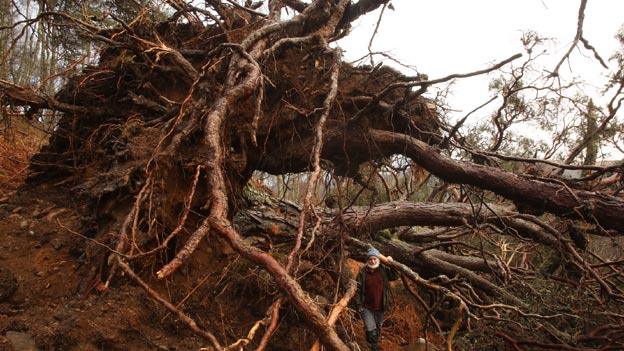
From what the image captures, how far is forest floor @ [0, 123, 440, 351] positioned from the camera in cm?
277

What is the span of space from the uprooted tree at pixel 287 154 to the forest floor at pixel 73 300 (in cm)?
18

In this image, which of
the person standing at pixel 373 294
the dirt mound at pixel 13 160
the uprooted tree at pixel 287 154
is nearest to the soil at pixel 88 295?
the uprooted tree at pixel 287 154

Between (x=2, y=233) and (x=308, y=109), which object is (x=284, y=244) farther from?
(x=2, y=233)

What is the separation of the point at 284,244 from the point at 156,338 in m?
2.22

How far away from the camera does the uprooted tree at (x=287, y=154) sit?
3619 millimetres

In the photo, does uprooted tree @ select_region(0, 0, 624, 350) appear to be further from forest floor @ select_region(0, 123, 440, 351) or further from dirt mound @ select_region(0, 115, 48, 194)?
dirt mound @ select_region(0, 115, 48, 194)

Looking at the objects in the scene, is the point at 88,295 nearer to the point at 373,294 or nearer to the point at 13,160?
the point at 373,294

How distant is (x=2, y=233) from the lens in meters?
3.84

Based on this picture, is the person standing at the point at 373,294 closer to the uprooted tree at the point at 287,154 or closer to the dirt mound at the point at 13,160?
the uprooted tree at the point at 287,154

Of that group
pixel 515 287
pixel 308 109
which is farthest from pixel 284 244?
pixel 515 287

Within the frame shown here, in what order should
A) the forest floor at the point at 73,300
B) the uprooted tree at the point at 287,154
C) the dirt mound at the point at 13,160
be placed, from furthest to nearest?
the dirt mound at the point at 13,160, the uprooted tree at the point at 287,154, the forest floor at the point at 73,300

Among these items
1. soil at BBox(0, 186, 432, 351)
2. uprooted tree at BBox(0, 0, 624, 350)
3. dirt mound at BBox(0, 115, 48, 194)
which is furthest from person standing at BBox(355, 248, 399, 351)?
dirt mound at BBox(0, 115, 48, 194)

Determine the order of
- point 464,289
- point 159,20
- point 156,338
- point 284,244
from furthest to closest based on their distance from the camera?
point 159,20
point 284,244
point 464,289
point 156,338

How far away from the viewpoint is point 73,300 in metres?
3.06
